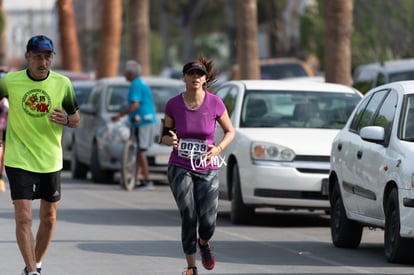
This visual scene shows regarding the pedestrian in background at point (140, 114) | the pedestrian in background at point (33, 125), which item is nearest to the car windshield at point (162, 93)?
the pedestrian in background at point (140, 114)

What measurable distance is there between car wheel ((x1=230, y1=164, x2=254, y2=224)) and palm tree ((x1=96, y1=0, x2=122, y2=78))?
2567 cm

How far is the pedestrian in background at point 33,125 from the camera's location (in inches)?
404

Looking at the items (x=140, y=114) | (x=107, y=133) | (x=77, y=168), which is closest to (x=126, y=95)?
(x=107, y=133)

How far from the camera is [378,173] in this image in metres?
12.4

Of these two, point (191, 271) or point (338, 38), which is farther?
point (338, 38)

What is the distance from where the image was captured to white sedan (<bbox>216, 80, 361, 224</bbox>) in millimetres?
15609

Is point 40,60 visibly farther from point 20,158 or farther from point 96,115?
point 96,115

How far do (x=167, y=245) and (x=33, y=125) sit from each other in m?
3.61

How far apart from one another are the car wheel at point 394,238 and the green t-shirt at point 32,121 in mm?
3038

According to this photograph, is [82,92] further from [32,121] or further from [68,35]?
[68,35]

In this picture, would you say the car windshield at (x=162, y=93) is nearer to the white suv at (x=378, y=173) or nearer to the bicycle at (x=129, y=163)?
the bicycle at (x=129, y=163)

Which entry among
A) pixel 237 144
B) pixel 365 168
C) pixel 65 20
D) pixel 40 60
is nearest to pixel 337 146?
pixel 365 168

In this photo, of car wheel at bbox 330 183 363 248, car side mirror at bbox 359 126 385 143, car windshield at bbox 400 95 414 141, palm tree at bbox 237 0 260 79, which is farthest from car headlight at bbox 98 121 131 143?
car side mirror at bbox 359 126 385 143

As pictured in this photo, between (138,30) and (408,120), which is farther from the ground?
(408,120)
